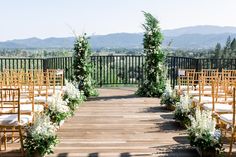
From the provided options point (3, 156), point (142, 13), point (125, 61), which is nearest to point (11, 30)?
point (125, 61)

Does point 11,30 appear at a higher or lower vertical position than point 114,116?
higher

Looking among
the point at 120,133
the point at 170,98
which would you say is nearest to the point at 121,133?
the point at 120,133

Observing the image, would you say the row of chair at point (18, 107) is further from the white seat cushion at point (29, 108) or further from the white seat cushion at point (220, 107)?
the white seat cushion at point (220, 107)

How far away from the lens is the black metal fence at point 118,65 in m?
12.6

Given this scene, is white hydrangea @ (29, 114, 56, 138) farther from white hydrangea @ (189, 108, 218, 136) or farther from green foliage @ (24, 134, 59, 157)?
white hydrangea @ (189, 108, 218, 136)

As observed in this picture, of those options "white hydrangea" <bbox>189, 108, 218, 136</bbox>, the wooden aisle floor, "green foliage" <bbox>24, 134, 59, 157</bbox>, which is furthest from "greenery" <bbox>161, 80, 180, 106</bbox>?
"green foliage" <bbox>24, 134, 59, 157</bbox>

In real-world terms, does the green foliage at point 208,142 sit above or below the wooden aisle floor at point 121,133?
above

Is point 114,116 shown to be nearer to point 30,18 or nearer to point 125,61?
point 125,61

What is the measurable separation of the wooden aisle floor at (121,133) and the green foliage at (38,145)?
0.29 m

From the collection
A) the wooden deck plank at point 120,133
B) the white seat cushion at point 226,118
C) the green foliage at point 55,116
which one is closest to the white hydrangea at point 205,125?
the white seat cushion at point 226,118

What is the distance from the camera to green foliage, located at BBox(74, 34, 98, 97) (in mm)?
11781

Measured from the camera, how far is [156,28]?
40.0 feet

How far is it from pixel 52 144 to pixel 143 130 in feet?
7.08

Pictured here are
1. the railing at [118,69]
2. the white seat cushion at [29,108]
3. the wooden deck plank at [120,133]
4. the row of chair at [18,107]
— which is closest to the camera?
the row of chair at [18,107]
